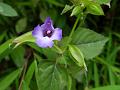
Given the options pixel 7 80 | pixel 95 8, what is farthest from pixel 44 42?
pixel 7 80

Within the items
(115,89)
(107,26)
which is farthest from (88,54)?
(107,26)

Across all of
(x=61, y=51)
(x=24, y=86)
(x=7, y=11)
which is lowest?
(x=24, y=86)

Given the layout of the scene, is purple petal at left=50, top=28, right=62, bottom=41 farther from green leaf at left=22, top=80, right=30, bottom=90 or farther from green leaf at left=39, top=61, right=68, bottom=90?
green leaf at left=22, top=80, right=30, bottom=90

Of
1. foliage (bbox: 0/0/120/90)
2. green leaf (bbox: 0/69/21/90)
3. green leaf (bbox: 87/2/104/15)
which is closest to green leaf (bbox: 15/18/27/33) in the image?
Answer: foliage (bbox: 0/0/120/90)

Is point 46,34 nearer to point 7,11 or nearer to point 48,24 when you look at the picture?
point 48,24

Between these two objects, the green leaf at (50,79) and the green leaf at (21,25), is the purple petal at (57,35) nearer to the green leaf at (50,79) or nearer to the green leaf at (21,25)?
the green leaf at (50,79)

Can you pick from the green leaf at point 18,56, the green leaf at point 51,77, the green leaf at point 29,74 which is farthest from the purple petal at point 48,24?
the green leaf at point 18,56

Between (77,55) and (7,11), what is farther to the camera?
(7,11)

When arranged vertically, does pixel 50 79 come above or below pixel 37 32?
below
